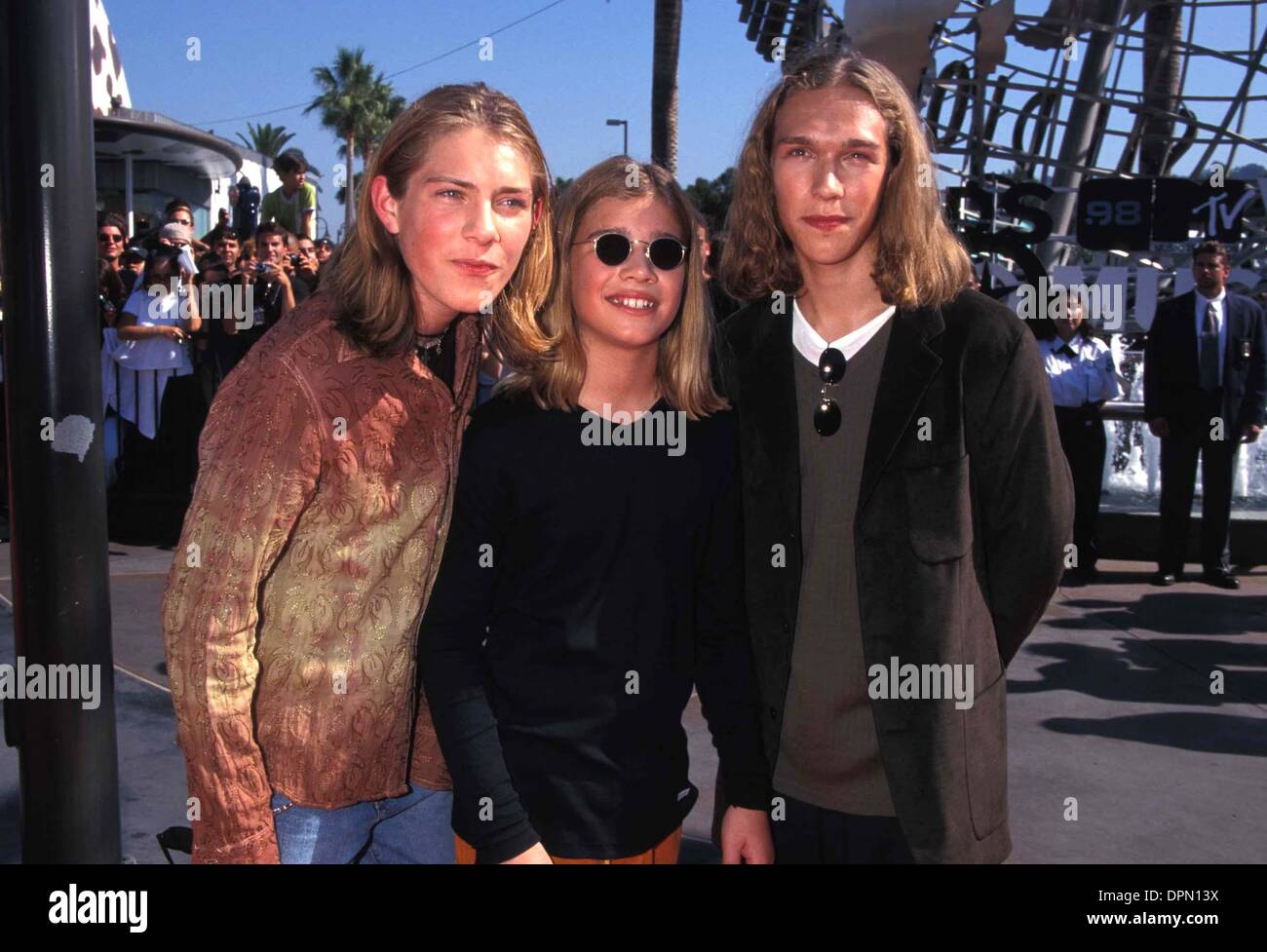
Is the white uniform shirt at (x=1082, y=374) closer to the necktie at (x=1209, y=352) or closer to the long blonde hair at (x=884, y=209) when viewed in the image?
the necktie at (x=1209, y=352)

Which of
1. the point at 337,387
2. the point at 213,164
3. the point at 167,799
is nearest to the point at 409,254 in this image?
the point at 337,387

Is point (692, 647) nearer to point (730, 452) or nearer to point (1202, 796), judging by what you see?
point (730, 452)

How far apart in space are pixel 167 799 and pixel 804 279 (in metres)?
3.14

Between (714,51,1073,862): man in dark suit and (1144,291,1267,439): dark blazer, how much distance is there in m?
7.43

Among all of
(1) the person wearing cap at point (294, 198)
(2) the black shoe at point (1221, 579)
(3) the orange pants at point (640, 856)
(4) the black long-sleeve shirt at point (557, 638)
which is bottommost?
(2) the black shoe at point (1221, 579)

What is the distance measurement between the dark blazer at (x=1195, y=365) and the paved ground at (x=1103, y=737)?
164 centimetres

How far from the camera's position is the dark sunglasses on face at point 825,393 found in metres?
2.16

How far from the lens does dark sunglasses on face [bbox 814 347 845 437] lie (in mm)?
2158

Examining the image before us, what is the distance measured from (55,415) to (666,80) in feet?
57.3

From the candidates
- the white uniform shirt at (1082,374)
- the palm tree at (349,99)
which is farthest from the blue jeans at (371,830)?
the palm tree at (349,99)

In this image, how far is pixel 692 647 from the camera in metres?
2.18

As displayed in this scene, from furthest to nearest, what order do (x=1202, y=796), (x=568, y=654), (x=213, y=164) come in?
(x=213, y=164)
(x=1202, y=796)
(x=568, y=654)

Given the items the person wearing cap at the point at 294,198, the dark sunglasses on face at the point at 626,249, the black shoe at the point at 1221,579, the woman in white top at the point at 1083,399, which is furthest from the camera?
the person wearing cap at the point at 294,198

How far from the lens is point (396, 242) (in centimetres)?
206
